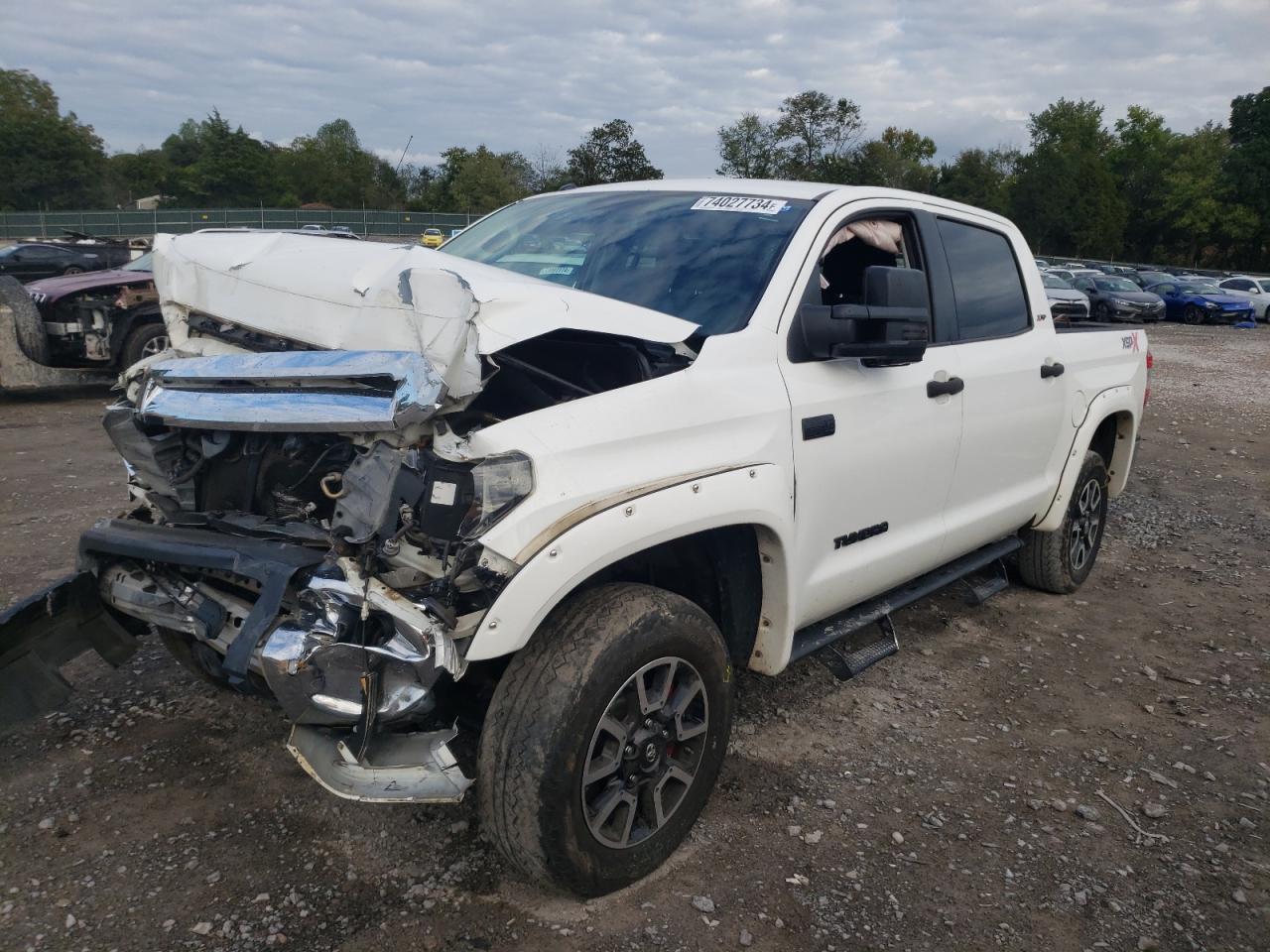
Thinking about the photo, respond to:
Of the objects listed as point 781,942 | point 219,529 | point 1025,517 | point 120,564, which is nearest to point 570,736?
point 781,942

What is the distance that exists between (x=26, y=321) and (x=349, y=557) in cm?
845

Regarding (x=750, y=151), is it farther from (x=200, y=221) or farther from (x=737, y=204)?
(x=737, y=204)

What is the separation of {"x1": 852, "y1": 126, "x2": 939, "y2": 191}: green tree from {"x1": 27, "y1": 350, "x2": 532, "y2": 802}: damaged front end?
127ft

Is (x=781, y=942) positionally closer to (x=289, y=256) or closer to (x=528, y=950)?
(x=528, y=950)

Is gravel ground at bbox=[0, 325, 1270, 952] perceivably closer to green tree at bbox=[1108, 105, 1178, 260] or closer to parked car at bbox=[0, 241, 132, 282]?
parked car at bbox=[0, 241, 132, 282]

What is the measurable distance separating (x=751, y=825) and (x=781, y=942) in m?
0.52

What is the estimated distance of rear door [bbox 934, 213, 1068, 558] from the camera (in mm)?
4027

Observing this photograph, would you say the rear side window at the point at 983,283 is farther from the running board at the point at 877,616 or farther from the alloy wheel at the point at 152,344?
the alloy wheel at the point at 152,344

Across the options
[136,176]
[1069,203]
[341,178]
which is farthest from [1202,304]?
[136,176]

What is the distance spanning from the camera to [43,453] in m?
7.82

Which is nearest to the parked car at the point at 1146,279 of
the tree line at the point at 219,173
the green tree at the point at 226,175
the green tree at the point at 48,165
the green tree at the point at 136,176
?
the tree line at the point at 219,173

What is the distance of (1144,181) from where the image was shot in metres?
67.3

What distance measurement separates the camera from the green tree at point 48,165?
6378 centimetres

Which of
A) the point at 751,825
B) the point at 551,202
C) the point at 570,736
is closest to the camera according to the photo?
the point at 570,736
